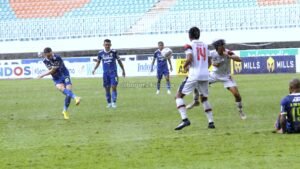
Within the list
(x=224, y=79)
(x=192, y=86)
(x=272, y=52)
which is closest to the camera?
(x=192, y=86)

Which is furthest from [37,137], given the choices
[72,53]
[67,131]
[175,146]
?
[72,53]

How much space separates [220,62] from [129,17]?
120 feet

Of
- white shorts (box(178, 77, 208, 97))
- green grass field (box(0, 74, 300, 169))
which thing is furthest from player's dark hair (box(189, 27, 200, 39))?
green grass field (box(0, 74, 300, 169))

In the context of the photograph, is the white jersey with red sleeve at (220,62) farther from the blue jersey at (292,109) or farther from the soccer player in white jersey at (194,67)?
the blue jersey at (292,109)

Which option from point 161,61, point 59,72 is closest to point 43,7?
point 161,61

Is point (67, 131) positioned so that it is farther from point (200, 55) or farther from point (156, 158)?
point (156, 158)

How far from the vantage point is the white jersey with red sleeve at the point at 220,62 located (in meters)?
15.3

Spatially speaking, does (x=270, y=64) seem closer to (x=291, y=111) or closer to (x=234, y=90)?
(x=234, y=90)

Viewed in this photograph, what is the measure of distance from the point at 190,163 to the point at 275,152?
1399 mm

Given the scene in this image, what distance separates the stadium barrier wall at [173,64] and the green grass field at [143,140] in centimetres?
2604

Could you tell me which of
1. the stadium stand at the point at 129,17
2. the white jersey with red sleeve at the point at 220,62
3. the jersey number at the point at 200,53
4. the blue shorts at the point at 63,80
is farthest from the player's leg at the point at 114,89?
the stadium stand at the point at 129,17

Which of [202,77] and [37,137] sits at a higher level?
[202,77]

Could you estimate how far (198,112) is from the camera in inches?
708

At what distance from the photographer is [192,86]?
1349 cm
